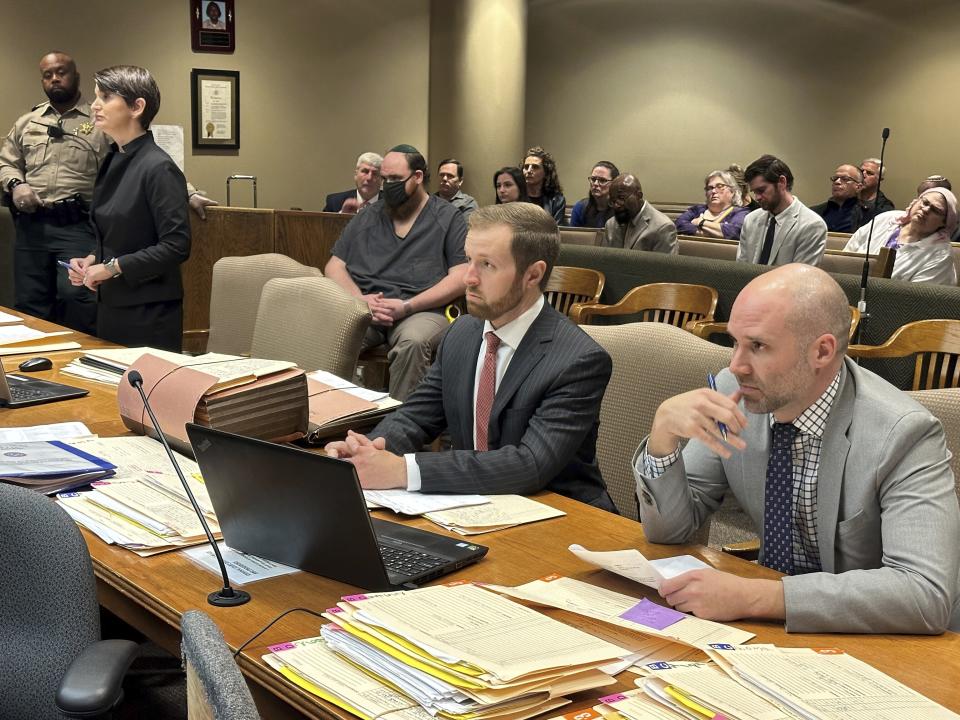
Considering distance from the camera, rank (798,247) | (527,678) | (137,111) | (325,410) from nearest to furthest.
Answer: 1. (527,678)
2. (325,410)
3. (137,111)
4. (798,247)

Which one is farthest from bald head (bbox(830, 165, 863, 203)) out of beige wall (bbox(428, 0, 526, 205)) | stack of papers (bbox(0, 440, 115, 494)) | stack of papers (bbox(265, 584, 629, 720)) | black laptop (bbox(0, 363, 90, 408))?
stack of papers (bbox(265, 584, 629, 720))

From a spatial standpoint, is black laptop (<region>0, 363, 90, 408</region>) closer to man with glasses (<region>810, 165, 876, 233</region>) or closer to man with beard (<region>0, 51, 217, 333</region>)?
man with beard (<region>0, 51, 217, 333</region>)

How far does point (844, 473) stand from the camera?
169cm

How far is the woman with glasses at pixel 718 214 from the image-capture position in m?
8.66

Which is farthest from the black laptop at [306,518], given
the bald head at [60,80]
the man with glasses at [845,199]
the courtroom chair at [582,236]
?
the man with glasses at [845,199]

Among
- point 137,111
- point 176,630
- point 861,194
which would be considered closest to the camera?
point 176,630

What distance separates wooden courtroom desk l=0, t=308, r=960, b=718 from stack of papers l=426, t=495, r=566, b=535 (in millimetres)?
22

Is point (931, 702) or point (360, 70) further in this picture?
point (360, 70)

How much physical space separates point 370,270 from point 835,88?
7.44 m

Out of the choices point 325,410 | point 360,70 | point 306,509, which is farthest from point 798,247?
point 360,70

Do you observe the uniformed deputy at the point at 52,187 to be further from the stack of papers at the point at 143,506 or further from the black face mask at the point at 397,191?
the stack of papers at the point at 143,506

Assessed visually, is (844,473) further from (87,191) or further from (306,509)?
(87,191)

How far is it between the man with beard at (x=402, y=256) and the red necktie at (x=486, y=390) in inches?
86.9

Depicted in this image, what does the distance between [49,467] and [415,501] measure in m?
0.66
